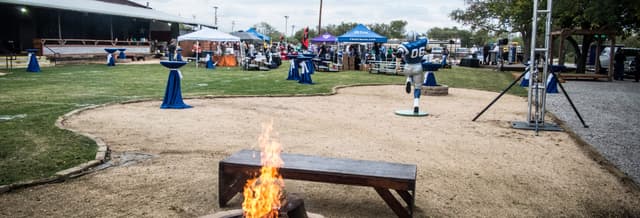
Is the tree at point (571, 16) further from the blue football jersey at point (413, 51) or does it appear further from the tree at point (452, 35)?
the tree at point (452, 35)

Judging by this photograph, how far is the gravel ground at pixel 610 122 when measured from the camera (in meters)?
6.82

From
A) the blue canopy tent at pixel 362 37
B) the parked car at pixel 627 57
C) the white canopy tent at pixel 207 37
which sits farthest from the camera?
the parked car at pixel 627 57

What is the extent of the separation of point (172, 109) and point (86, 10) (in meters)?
23.6

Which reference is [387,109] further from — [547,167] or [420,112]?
[547,167]

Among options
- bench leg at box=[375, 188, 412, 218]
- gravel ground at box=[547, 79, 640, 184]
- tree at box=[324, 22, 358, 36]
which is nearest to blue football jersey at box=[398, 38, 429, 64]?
gravel ground at box=[547, 79, 640, 184]

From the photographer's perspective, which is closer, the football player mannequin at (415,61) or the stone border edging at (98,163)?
the stone border edging at (98,163)

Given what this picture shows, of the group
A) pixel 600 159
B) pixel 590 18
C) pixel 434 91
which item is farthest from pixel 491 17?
pixel 600 159

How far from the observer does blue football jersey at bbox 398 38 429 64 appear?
34.3ft

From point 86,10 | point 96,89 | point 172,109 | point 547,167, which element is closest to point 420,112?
point 547,167

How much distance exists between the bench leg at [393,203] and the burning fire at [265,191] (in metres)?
0.87

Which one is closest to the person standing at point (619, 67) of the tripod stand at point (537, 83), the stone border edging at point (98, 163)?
the stone border edging at point (98, 163)

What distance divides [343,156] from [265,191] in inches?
117

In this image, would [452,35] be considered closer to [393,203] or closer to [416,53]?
[416,53]

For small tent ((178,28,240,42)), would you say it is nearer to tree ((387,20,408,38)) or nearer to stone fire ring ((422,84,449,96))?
stone fire ring ((422,84,449,96))
